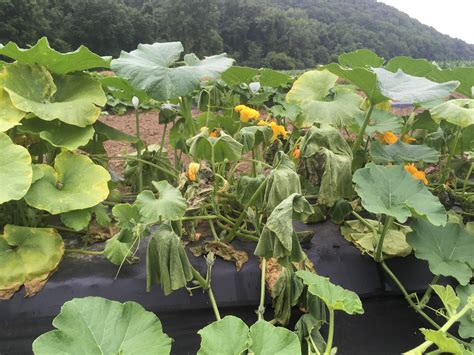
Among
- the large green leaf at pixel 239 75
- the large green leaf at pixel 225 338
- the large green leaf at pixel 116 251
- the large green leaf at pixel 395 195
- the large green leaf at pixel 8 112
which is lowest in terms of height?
the large green leaf at pixel 116 251

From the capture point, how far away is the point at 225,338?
2.81ft

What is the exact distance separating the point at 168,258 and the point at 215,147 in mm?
403

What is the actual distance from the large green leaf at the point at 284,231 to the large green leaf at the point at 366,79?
538 millimetres

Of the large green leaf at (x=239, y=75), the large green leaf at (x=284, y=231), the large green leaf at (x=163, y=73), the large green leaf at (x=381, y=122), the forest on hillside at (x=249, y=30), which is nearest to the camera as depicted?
the large green leaf at (x=284, y=231)

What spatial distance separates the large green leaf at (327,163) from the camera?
1376mm

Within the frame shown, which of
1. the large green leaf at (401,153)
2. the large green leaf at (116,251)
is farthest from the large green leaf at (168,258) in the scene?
the large green leaf at (401,153)

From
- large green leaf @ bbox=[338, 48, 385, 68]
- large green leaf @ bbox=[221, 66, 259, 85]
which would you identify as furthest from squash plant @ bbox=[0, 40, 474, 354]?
large green leaf @ bbox=[221, 66, 259, 85]

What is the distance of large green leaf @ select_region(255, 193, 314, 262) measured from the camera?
3.42 ft

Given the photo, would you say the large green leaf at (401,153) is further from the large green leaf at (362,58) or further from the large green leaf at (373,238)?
the large green leaf at (362,58)

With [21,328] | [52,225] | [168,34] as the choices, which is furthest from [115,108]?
[168,34]

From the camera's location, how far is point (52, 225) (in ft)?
5.09

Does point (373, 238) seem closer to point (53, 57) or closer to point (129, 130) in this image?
point (53, 57)

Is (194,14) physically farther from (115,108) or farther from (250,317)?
(250,317)

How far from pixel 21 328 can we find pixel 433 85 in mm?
1459
